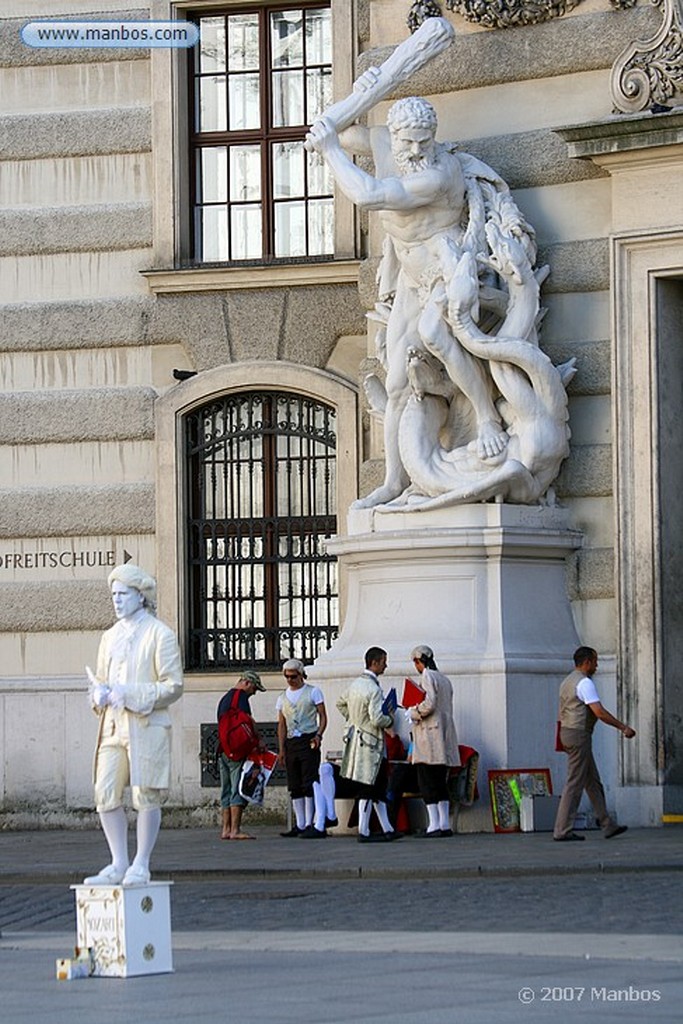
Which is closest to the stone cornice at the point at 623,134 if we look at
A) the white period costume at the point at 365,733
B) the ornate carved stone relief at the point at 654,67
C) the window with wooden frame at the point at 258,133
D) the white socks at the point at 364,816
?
the ornate carved stone relief at the point at 654,67

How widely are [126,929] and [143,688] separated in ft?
4.70

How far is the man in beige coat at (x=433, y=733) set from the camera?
2039 cm

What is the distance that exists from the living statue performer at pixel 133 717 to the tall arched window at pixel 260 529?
1082 cm

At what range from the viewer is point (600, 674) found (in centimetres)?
2172

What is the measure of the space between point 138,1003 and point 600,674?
10735mm

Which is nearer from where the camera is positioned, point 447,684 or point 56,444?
point 447,684

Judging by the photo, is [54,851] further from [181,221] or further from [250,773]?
[181,221]

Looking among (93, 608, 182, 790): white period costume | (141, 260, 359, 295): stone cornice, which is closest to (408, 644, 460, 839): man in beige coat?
(141, 260, 359, 295): stone cornice

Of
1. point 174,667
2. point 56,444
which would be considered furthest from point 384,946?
point 56,444

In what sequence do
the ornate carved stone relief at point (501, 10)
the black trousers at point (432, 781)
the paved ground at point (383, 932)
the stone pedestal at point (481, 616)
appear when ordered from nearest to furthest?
the paved ground at point (383, 932)
the black trousers at point (432, 781)
the stone pedestal at point (481, 616)
the ornate carved stone relief at point (501, 10)

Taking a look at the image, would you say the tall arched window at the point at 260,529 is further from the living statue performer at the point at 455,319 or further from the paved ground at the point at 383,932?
the paved ground at the point at 383,932

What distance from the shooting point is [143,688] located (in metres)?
13.4

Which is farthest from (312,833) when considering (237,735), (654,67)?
(654,67)
